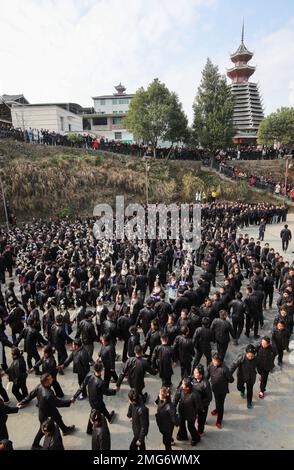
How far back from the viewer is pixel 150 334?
6.55m

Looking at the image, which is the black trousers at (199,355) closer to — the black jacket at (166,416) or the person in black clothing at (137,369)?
the person in black clothing at (137,369)

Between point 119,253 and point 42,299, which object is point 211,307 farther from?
point 119,253

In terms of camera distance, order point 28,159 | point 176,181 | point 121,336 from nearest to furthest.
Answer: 1. point 121,336
2. point 28,159
3. point 176,181

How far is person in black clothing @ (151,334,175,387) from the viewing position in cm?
598

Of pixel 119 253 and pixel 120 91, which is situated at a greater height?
pixel 120 91

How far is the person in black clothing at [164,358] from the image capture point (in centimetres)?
598

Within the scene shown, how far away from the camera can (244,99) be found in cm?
5238

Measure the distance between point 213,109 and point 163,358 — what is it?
27.5 m

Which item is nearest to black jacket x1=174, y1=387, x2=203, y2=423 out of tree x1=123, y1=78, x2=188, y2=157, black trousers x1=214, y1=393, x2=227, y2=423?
black trousers x1=214, y1=393, x2=227, y2=423

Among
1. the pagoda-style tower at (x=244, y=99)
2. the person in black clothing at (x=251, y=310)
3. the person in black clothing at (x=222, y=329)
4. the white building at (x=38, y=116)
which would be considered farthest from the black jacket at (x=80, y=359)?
the pagoda-style tower at (x=244, y=99)

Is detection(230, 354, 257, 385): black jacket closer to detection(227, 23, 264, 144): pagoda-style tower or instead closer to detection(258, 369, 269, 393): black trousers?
detection(258, 369, 269, 393): black trousers

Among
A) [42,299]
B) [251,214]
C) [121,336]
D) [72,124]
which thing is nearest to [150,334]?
[121,336]

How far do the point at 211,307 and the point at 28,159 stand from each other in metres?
22.2

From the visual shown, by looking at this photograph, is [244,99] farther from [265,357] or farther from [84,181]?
[265,357]
